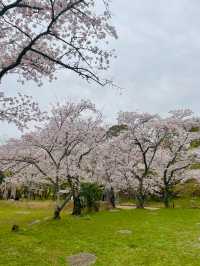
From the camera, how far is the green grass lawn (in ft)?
52.1

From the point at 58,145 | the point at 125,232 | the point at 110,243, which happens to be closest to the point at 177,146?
the point at 58,145

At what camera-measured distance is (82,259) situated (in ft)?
53.1

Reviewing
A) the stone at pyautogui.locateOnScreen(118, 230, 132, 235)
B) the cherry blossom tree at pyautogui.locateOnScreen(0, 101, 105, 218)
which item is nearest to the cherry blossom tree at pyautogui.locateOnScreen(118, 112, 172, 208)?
the cherry blossom tree at pyautogui.locateOnScreen(0, 101, 105, 218)

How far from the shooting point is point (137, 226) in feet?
81.1

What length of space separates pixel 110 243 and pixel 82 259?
3287 millimetres

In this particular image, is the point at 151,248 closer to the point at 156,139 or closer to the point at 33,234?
the point at 33,234

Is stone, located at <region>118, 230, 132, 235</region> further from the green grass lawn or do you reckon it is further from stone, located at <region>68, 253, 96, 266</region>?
stone, located at <region>68, 253, 96, 266</region>

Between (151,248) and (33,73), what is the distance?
9892 millimetres

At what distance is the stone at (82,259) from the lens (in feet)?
50.7

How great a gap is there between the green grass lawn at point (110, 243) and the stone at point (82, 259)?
273mm

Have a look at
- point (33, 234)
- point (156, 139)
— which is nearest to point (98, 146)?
point (156, 139)

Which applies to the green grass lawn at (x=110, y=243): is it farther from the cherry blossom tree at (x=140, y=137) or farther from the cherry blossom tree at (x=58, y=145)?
the cherry blossom tree at (x=140, y=137)

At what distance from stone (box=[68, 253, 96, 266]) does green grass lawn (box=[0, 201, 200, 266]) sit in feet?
0.90

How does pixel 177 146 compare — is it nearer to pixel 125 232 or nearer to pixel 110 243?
pixel 125 232
